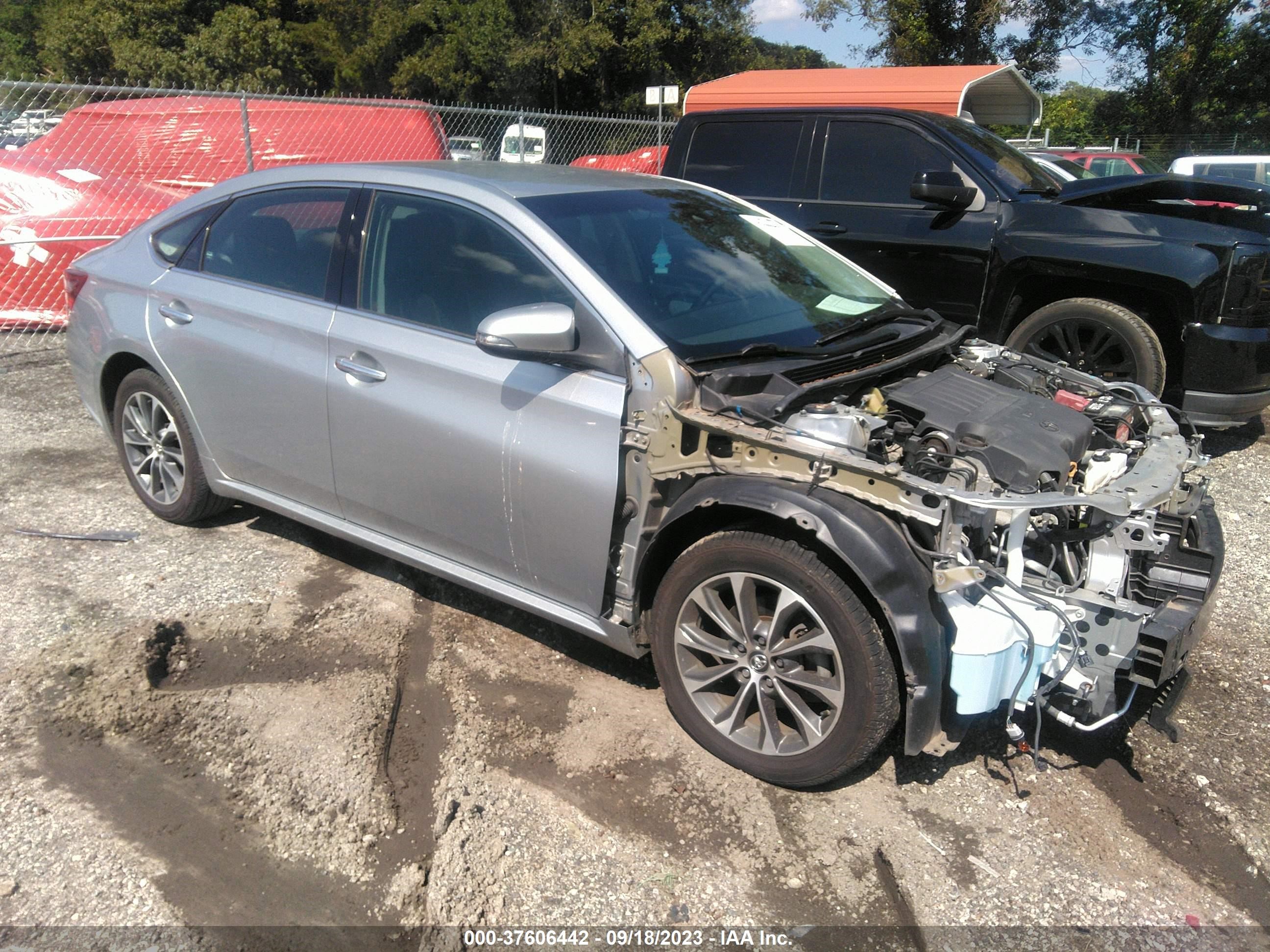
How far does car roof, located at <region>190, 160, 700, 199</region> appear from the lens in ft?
11.7

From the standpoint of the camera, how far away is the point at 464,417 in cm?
328

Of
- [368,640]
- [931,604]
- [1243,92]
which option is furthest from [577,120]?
[1243,92]

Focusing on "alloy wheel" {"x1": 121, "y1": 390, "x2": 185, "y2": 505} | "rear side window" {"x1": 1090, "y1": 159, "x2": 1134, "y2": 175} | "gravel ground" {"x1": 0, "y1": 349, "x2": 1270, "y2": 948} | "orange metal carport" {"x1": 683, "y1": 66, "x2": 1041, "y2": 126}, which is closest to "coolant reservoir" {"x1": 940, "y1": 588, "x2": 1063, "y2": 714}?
"gravel ground" {"x1": 0, "y1": 349, "x2": 1270, "y2": 948}

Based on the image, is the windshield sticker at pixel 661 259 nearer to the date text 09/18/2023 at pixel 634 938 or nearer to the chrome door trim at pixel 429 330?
the chrome door trim at pixel 429 330

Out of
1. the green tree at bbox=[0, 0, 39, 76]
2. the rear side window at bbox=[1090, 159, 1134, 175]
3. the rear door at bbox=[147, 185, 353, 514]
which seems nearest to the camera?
the rear door at bbox=[147, 185, 353, 514]

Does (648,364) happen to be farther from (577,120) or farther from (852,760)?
(577,120)

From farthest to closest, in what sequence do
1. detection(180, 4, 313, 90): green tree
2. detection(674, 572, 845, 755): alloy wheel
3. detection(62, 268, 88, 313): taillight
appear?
detection(180, 4, 313, 90): green tree < detection(62, 268, 88, 313): taillight < detection(674, 572, 845, 755): alloy wheel

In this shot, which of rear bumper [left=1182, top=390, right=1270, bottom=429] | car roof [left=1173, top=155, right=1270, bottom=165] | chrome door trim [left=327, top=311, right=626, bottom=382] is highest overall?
chrome door trim [left=327, top=311, right=626, bottom=382]

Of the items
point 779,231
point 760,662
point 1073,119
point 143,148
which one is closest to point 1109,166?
point 143,148

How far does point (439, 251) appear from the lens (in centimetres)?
351

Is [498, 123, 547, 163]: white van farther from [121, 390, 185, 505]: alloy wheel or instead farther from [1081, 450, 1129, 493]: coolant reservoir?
[1081, 450, 1129, 493]: coolant reservoir

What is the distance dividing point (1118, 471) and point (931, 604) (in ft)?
3.07

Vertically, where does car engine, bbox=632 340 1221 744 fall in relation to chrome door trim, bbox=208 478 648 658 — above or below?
above

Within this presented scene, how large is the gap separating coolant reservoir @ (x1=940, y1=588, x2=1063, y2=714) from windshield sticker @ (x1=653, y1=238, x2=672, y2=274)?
4.96 ft
